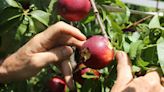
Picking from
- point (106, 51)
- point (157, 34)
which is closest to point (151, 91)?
point (106, 51)

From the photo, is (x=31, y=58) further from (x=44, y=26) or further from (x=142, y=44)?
(x=142, y=44)

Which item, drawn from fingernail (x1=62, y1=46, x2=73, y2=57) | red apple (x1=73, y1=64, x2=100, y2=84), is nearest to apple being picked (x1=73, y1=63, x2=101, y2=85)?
red apple (x1=73, y1=64, x2=100, y2=84)

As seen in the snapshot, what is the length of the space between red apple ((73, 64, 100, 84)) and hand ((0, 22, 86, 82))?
137 mm

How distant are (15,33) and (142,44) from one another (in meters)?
0.45

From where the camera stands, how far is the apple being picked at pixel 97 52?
1622 mm

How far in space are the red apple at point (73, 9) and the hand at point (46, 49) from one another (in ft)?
0.36

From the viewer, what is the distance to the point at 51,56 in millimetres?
1644

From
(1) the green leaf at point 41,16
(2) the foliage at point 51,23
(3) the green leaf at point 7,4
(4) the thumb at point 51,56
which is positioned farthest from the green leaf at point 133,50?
(3) the green leaf at point 7,4

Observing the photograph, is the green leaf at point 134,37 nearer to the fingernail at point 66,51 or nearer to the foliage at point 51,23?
the foliage at point 51,23

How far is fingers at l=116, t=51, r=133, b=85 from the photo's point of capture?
1544mm

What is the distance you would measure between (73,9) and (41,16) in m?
0.13

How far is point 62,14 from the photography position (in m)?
1.75

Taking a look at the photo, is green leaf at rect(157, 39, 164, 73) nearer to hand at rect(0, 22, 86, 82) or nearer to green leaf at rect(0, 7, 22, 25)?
hand at rect(0, 22, 86, 82)

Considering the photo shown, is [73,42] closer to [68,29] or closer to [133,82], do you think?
[68,29]
